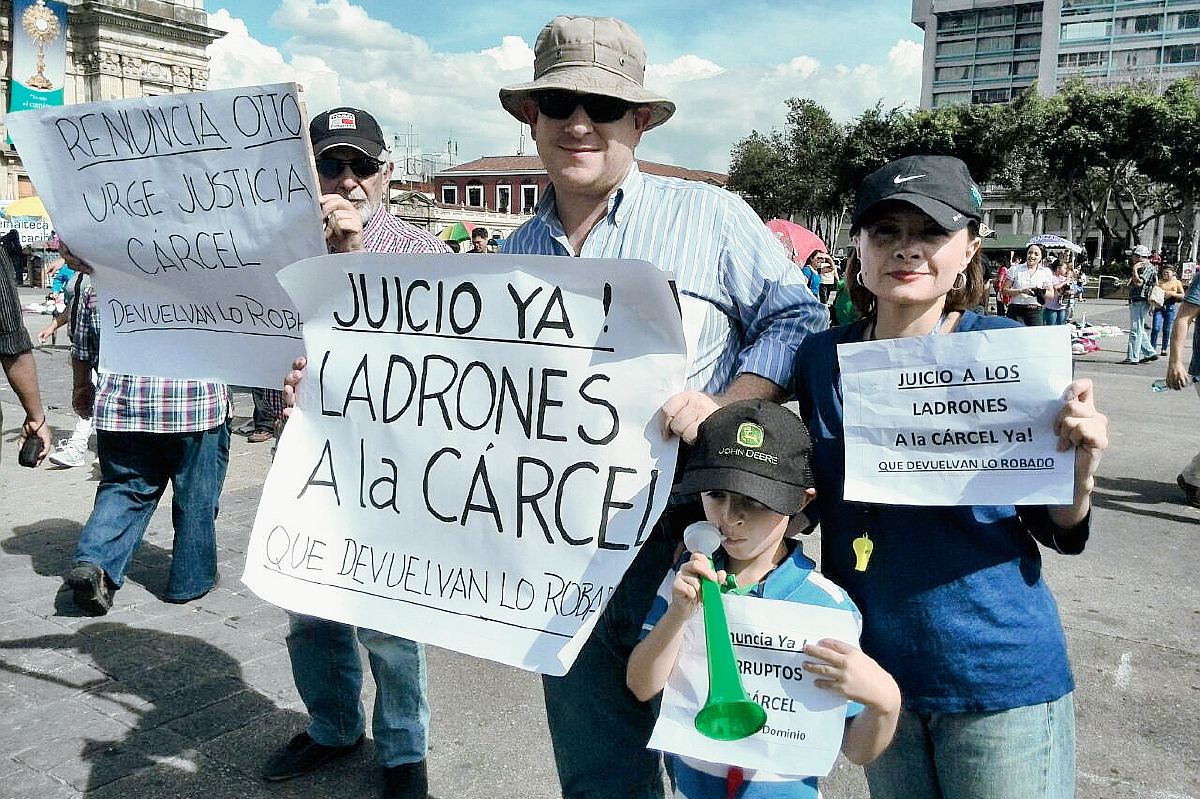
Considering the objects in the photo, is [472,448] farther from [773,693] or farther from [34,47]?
[34,47]

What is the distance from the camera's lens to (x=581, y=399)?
1.89m

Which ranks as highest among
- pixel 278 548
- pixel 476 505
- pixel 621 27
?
pixel 621 27

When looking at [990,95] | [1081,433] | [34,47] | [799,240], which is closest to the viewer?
[1081,433]

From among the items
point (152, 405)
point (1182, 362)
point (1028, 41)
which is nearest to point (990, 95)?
point (1028, 41)

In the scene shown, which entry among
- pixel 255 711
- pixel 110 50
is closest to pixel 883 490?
pixel 255 711

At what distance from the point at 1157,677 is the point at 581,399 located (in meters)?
3.04

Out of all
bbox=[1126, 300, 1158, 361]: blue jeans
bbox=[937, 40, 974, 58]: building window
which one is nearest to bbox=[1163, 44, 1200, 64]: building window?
bbox=[937, 40, 974, 58]: building window

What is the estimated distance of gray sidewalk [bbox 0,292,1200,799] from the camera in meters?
2.97

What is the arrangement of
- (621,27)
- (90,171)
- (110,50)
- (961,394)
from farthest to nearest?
(110,50) < (90,171) < (621,27) < (961,394)

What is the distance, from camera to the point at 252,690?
3.55m

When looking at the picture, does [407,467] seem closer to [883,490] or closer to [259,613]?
[883,490]

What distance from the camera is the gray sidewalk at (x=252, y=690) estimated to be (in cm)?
297

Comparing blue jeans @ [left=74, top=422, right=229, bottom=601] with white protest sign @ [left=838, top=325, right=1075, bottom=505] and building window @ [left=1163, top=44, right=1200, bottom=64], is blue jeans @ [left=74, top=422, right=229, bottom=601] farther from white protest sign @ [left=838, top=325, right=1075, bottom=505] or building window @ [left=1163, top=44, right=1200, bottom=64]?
building window @ [left=1163, top=44, right=1200, bottom=64]

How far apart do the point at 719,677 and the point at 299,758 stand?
1.88 m
